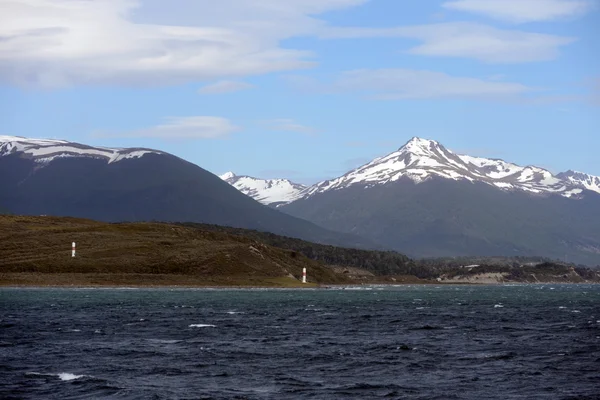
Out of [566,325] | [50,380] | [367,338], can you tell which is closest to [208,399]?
[50,380]

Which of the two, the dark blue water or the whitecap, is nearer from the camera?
the dark blue water

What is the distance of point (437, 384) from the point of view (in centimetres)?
5388

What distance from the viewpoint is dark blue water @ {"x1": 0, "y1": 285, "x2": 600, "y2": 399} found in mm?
A: 51812

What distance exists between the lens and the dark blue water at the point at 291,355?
51812mm

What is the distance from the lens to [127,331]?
83312 millimetres

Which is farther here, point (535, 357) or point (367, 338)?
point (367, 338)

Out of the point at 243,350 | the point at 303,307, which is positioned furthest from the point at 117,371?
the point at 303,307

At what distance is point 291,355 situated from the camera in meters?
66.9

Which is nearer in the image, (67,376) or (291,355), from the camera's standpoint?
(67,376)

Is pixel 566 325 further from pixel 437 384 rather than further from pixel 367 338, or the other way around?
pixel 437 384

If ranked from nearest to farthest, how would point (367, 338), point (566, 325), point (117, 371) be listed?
point (117, 371), point (367, 338), point (566, 325)

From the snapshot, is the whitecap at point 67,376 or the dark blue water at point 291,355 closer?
the dark blue water at point 291,355

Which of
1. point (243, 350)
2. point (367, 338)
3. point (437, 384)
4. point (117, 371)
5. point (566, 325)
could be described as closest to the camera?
point (437, 384)

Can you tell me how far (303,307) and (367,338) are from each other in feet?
156
